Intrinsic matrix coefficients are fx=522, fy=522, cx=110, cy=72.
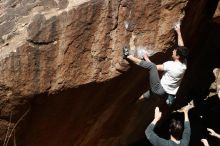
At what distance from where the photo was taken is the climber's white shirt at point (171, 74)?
8199mm

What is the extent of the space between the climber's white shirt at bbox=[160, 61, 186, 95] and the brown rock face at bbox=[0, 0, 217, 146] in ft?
1.43

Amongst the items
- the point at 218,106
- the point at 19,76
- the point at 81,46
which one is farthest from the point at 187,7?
the point at 218,106

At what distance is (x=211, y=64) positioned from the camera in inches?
467

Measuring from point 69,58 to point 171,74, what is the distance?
5.36ft

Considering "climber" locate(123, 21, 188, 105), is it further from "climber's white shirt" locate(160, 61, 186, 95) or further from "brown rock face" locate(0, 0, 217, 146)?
"brown rock face" locate(0, 0, 217, 146)

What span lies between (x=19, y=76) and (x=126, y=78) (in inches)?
75.4

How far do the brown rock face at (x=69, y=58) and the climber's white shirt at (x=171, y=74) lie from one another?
17.2 inches

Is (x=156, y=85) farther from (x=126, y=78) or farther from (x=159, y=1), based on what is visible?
(x=159, y=1)

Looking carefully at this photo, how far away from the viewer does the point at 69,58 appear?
25.8ft

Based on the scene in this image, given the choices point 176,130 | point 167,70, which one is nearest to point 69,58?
point 167,70

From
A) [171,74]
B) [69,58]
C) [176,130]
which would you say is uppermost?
[69,58]

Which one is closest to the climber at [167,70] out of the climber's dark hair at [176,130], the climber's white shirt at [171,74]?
the climber's white shirt at [171,74]

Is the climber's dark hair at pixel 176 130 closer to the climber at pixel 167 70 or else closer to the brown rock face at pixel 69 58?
the climber at pixel 167 70

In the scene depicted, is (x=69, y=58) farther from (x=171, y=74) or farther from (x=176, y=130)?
(x=176, y=130)
